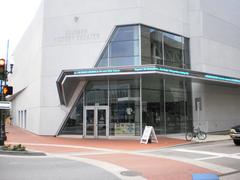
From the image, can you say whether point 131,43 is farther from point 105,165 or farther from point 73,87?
point 105,165

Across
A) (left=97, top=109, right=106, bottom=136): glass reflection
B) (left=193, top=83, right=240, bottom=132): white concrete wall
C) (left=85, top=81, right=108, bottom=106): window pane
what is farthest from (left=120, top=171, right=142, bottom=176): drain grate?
(left=193, top=83, right=240, bottom=132): white concrete wall

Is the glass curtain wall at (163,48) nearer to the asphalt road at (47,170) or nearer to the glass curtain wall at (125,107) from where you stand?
the glass curtain wall at (125,107)

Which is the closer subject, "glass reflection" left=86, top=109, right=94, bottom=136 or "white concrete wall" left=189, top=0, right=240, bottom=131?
"glass reflection" left=86, top=109, right=94, bottom=136

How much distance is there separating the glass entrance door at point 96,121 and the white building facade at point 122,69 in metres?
0.08

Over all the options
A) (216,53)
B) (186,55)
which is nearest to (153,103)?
(186,55)

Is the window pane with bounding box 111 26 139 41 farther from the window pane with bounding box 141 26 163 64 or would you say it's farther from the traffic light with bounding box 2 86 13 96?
the traffic light with bounding box 2 86 13 96

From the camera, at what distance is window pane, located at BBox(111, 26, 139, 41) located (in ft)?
75.4

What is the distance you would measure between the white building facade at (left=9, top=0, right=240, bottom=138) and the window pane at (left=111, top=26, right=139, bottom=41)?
0.26 feet

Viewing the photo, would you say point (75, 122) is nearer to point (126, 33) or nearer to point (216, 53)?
point (126, 33)

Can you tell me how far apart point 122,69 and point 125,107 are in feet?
11.9

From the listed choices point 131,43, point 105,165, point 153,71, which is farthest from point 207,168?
point 131,43

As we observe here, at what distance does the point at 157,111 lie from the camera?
75.8ft

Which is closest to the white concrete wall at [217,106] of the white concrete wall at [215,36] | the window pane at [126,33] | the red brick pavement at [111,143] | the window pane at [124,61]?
the white concrete wall at [215,36]

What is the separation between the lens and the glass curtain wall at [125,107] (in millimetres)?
21844
